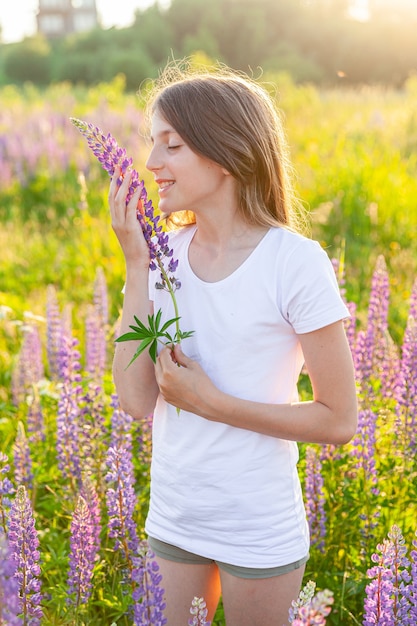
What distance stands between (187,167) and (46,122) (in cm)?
1137

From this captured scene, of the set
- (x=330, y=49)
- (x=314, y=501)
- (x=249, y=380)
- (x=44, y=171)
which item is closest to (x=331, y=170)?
(x=44, y=171)

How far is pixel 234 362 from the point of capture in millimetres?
2148

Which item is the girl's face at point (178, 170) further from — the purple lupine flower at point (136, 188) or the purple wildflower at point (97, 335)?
the purple wildflower at point (97, 335)

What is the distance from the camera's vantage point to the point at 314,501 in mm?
2844

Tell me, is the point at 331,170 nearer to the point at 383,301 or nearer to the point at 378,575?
the point at 383,301

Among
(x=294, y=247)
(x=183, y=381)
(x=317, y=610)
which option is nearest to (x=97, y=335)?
(x=183, y=381)

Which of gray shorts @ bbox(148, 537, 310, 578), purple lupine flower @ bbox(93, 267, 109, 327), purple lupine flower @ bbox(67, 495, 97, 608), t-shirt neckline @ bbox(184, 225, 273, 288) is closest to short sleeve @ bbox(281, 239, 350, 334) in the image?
t-shirt neckline @ bbox(184, 225, 273, 288)

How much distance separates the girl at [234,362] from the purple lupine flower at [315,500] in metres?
0.60

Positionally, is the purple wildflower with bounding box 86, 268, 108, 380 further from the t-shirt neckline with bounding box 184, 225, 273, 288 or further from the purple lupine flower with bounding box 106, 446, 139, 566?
the t-shirt neckline with bounding box 184, 225, 273, 288

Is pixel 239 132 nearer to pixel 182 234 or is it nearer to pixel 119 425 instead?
pixel 182 234

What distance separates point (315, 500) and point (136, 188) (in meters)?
1.40

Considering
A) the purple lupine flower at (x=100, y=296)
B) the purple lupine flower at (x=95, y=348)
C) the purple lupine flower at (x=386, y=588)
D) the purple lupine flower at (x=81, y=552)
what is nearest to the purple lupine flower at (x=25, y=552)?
the purple lupine flower at (x=81, y=552)

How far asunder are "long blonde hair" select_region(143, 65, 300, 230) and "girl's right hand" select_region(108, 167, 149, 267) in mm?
222

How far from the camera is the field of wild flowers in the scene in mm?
2039
